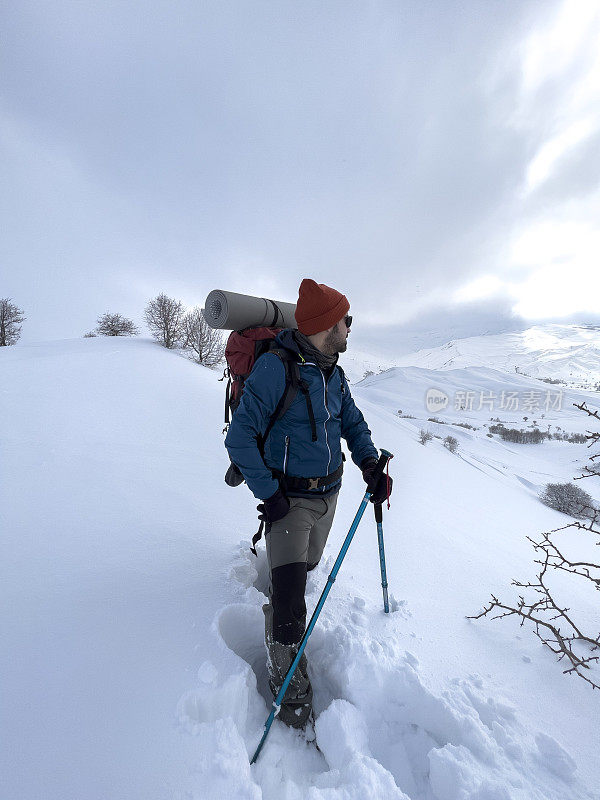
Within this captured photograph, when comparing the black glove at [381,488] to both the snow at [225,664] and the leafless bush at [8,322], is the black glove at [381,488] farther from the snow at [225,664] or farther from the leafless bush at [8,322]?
the leafless bush at [8,322]

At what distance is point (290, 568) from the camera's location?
6.42 ft

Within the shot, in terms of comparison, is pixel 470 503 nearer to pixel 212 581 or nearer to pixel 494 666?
pixel 494 666

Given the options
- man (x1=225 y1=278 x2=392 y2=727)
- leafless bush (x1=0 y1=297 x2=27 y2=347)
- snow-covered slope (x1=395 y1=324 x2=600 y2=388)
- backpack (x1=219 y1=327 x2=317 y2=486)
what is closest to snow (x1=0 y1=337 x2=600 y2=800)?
man (x1=225 y1=278 x2=392 y2=727)

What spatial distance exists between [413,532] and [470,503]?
4.06 metres

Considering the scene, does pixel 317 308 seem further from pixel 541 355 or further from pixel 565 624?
pixel 541 355

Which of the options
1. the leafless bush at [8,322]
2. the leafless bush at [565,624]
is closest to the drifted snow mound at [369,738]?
the leafless bush at [565,624]

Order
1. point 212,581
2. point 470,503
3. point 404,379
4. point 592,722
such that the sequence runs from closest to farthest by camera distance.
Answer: point 592,722
point 212,581
point 470,503
point 404,379

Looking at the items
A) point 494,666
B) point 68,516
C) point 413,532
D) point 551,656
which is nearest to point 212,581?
point 68,516

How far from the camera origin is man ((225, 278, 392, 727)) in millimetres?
1897

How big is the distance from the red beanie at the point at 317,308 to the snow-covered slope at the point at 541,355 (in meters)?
80.5

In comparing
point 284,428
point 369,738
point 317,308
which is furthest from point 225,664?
point 317,308

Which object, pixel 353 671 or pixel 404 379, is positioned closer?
pixel 353 671

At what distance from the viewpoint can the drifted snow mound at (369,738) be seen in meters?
1.39

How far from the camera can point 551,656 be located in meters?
2.05
